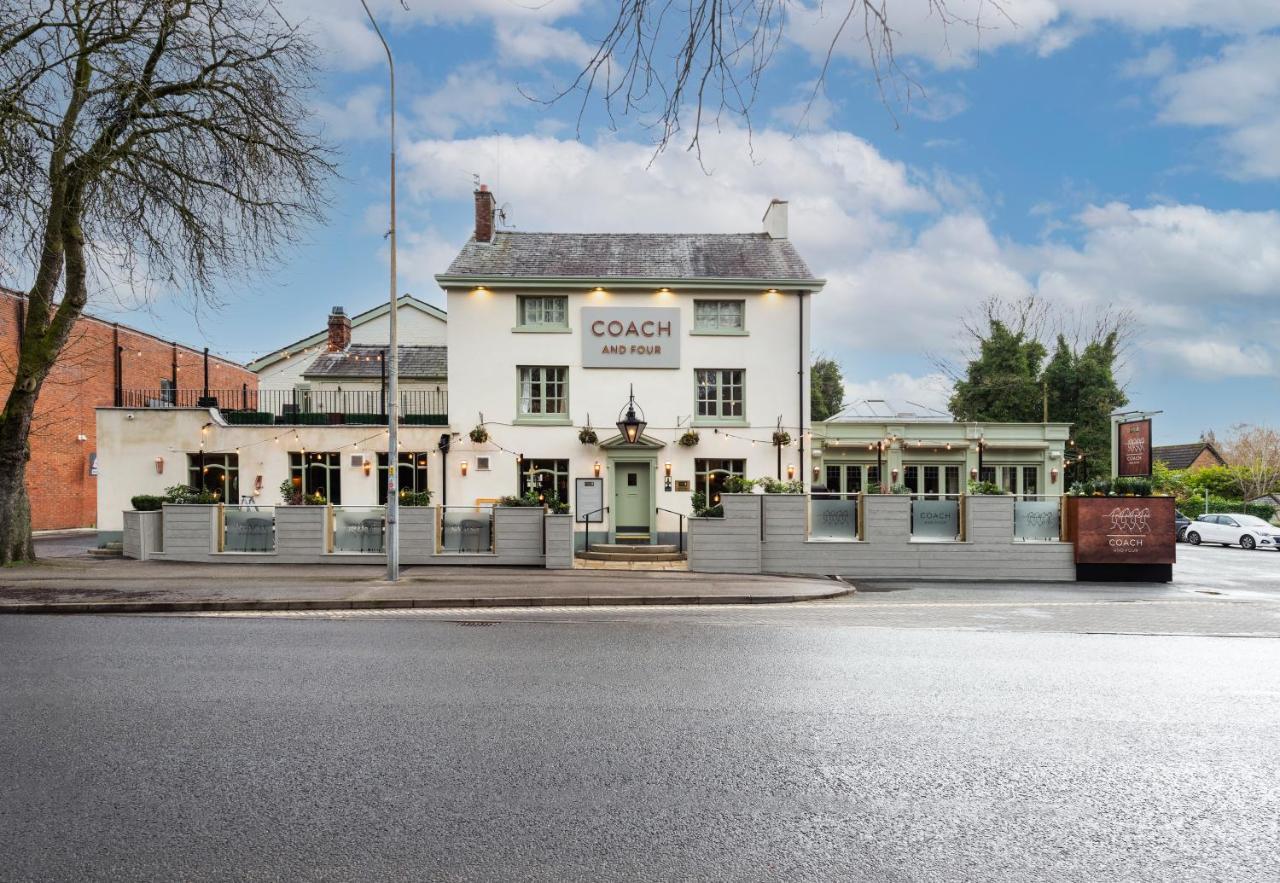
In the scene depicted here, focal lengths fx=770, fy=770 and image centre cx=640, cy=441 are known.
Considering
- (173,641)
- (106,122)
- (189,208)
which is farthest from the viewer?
(189,208)

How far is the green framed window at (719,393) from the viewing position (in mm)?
23625

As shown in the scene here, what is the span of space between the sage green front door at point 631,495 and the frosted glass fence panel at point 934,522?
26.4 ft

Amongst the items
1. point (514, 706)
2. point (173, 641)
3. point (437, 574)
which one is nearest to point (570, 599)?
point (437, 574)

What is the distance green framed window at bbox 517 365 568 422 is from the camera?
23516mm

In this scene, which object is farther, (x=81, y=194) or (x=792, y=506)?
(x=792, y=506)

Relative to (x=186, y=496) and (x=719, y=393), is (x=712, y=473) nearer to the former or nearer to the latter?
(x=719, y=393)

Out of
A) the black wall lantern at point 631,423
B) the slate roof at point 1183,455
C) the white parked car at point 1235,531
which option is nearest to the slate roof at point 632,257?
the black wall lantern at point 631,423

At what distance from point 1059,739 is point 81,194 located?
17733mm

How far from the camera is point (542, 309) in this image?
23.8 meters

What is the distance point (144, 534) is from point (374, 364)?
1124 centimetres

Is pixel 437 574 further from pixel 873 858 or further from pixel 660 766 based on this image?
pixel 873 858

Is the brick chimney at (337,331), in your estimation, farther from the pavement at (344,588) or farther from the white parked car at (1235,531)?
the white parked car at (1235,531)

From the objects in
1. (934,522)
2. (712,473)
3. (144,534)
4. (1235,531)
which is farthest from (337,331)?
(1235,531)

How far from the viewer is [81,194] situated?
14609 millimetres
